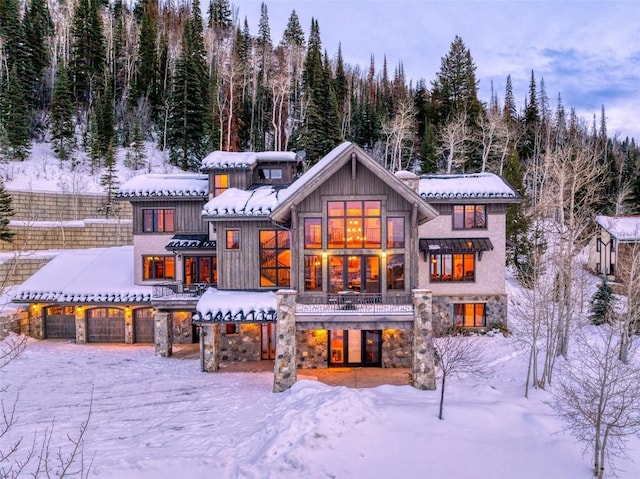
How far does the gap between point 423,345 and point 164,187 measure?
18.0 metres

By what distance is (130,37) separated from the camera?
5997 cm

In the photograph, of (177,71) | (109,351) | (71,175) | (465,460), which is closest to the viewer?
(465,460)

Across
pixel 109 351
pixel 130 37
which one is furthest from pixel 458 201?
pixel 130 37

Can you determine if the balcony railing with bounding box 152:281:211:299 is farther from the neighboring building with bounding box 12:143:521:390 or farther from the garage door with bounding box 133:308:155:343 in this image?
the garage door with bounding box 133:308:155:343

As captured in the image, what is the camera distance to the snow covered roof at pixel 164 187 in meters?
24.2

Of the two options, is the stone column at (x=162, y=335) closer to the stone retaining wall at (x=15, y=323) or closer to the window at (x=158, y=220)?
the window at (x=158, y=220)

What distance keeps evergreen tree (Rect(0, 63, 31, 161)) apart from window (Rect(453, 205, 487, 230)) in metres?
43.5

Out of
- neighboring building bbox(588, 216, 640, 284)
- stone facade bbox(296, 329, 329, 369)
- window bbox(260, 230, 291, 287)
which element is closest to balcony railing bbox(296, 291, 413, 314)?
stone facade bbox(296, 329, 329, 369)

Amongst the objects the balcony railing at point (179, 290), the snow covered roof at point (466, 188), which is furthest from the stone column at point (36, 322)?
the snow covered roof at point (466, 188)

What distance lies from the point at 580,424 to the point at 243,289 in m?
14.5

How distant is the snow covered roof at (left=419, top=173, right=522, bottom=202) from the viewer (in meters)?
22.7

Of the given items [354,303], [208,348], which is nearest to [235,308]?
[208,348]

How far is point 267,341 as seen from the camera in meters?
20.5

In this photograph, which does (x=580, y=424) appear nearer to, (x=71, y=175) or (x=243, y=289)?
(x=243, y=289)
